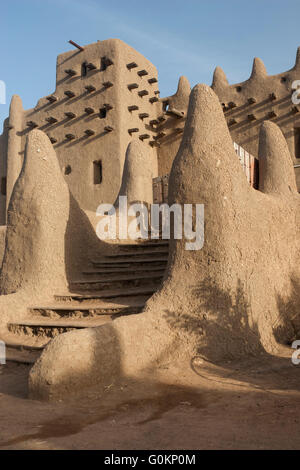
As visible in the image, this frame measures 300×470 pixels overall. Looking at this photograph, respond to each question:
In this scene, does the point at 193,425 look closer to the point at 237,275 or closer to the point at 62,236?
the point at 237,275

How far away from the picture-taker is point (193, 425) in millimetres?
3105

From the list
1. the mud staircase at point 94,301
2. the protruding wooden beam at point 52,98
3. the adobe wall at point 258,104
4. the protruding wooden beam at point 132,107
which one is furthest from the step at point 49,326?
the protruding wooden beam at point 52,98

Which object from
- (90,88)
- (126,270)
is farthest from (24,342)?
(90,88)

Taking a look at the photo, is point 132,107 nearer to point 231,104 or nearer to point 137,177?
point 231,104

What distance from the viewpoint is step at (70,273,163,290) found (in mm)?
6309

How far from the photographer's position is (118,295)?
591 centimetres

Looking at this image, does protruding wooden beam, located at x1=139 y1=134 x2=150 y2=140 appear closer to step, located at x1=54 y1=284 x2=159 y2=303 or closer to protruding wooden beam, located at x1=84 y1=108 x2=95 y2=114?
protruding wooden beam, located at x1=84 y1=108 x2=95 y2=114

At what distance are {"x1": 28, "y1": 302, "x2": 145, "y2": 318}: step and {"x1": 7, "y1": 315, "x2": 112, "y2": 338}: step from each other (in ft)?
0.43

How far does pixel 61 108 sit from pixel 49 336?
45.5 feet

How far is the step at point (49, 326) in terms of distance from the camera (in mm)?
5172

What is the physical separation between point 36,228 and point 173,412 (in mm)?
3953

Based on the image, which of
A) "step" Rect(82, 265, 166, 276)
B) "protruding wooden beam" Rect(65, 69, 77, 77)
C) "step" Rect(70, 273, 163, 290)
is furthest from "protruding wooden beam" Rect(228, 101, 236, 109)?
"step" Rect(70, 273, 163, 290)

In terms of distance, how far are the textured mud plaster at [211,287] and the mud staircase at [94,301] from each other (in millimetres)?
725

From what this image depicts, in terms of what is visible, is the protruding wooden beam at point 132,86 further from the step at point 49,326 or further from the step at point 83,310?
the step at point 49,326
